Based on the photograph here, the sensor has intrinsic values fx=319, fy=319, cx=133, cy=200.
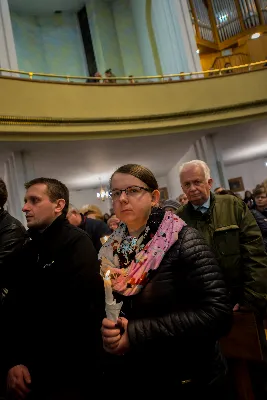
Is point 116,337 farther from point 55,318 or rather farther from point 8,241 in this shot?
point 8,241

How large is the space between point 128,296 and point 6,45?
839 centimetres

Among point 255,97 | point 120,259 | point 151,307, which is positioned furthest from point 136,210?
point 255,97

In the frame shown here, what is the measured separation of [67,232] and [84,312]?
16.0 inches

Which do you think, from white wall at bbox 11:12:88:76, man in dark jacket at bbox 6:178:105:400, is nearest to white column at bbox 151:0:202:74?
white wall at bbox 11:12:88:76

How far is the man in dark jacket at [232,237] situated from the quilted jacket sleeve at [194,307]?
0.77 m

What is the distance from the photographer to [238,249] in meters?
1.96

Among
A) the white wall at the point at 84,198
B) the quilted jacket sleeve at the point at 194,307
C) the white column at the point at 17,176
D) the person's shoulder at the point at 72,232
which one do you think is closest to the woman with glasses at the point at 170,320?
the quilted jacket sleeve at the point at 194,307

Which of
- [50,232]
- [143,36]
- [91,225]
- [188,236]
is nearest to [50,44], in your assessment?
[143,36]

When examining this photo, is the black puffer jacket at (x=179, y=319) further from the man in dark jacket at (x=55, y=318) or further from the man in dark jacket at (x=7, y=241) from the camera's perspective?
the man in dark jacket at (x=7, y=241)

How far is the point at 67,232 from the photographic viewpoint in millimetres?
1655

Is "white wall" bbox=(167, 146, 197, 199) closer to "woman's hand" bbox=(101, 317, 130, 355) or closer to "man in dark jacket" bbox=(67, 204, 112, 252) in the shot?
"man in dark jacket" bbox=(67, 204, 112, 252)

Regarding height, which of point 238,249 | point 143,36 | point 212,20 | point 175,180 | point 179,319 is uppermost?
point 212,20

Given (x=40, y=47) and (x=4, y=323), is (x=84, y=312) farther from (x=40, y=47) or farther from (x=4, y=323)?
(x=40, y=47)

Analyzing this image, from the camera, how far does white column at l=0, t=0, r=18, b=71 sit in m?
7.68
